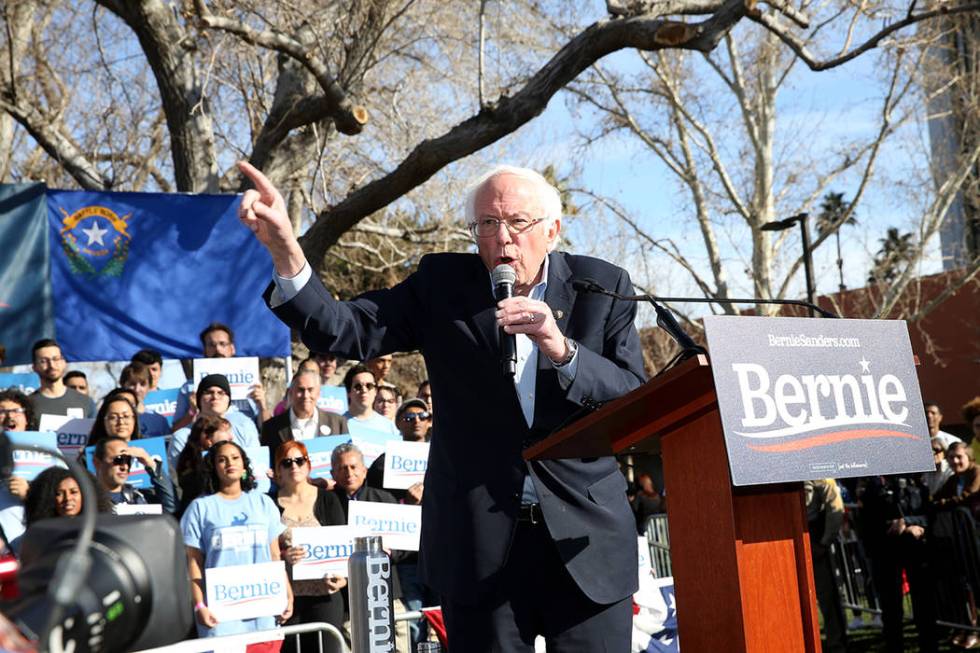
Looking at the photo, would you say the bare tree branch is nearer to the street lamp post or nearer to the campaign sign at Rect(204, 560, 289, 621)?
the campaign sign at Rect(204, 560, 289, 621)

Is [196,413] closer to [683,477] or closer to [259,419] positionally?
[259,419]

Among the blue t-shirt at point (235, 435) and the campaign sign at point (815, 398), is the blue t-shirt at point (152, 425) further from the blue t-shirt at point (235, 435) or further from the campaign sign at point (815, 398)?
the campaign sign at point (815, 398)

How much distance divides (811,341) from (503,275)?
84 cm

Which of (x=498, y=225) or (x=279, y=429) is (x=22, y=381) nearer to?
(x=279, y=429)

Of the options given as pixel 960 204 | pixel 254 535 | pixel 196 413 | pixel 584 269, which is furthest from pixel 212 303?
pixel 960 204

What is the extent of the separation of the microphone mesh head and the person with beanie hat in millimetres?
5374

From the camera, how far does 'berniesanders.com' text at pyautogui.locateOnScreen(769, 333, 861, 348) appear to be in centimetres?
282

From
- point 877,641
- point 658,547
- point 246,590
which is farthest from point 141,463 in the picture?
point 877,641

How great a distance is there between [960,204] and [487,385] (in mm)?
30488

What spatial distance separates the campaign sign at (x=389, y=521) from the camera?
750cm

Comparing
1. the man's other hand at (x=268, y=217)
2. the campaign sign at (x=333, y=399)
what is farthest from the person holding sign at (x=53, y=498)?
the campaign sign at (x=333, y=399)

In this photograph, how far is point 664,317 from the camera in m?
3.00

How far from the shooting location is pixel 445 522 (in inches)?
124

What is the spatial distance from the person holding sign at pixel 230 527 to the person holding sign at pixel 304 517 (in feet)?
0.65
